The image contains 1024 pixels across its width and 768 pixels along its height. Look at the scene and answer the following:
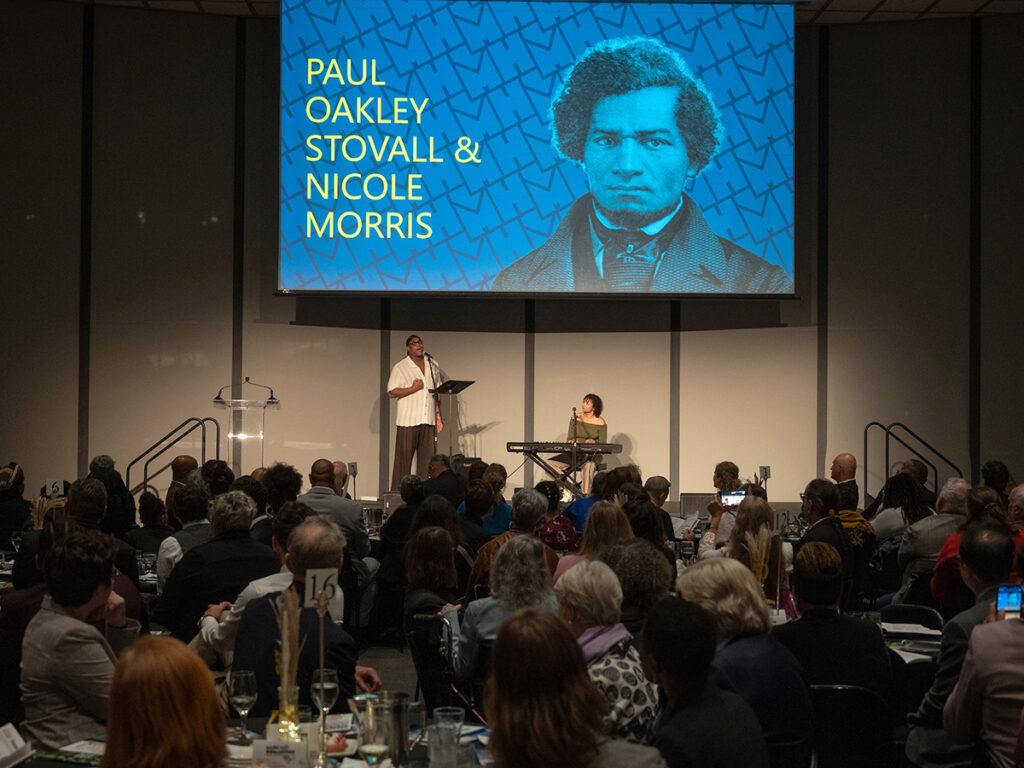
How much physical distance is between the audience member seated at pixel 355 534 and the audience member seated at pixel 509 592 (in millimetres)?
1977

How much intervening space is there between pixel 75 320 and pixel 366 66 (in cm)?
396

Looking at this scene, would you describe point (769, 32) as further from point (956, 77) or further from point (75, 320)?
point (75, 320)

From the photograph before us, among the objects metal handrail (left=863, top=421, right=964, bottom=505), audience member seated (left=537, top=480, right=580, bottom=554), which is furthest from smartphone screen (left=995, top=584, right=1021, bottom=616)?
metal handrail (left=863, top=421, right=964, bottom=505)

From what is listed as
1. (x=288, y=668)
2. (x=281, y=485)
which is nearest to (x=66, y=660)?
(x=288, y=668)

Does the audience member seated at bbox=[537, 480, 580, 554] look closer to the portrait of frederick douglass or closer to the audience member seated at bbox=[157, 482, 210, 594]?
the audience member seated at bbox=[157, 482, 210, 594]

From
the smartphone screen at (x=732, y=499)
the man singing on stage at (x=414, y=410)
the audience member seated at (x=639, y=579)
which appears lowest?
the smartphone screen at (x=732, y=499)

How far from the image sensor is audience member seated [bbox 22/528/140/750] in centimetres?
297

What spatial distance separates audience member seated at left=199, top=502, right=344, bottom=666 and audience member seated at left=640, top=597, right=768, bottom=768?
143 centimetres

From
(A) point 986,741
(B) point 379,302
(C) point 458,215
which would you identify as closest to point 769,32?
(C) point 458,215

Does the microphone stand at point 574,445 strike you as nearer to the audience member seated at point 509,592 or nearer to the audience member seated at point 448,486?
the audience member seated at point 448,486

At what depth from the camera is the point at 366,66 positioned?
11.3 m

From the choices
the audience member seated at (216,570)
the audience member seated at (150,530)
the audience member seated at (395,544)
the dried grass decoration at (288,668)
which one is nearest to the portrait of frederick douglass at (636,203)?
the audience member seated at (395,544)

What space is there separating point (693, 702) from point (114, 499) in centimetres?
611

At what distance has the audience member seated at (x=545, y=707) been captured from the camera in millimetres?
2117
